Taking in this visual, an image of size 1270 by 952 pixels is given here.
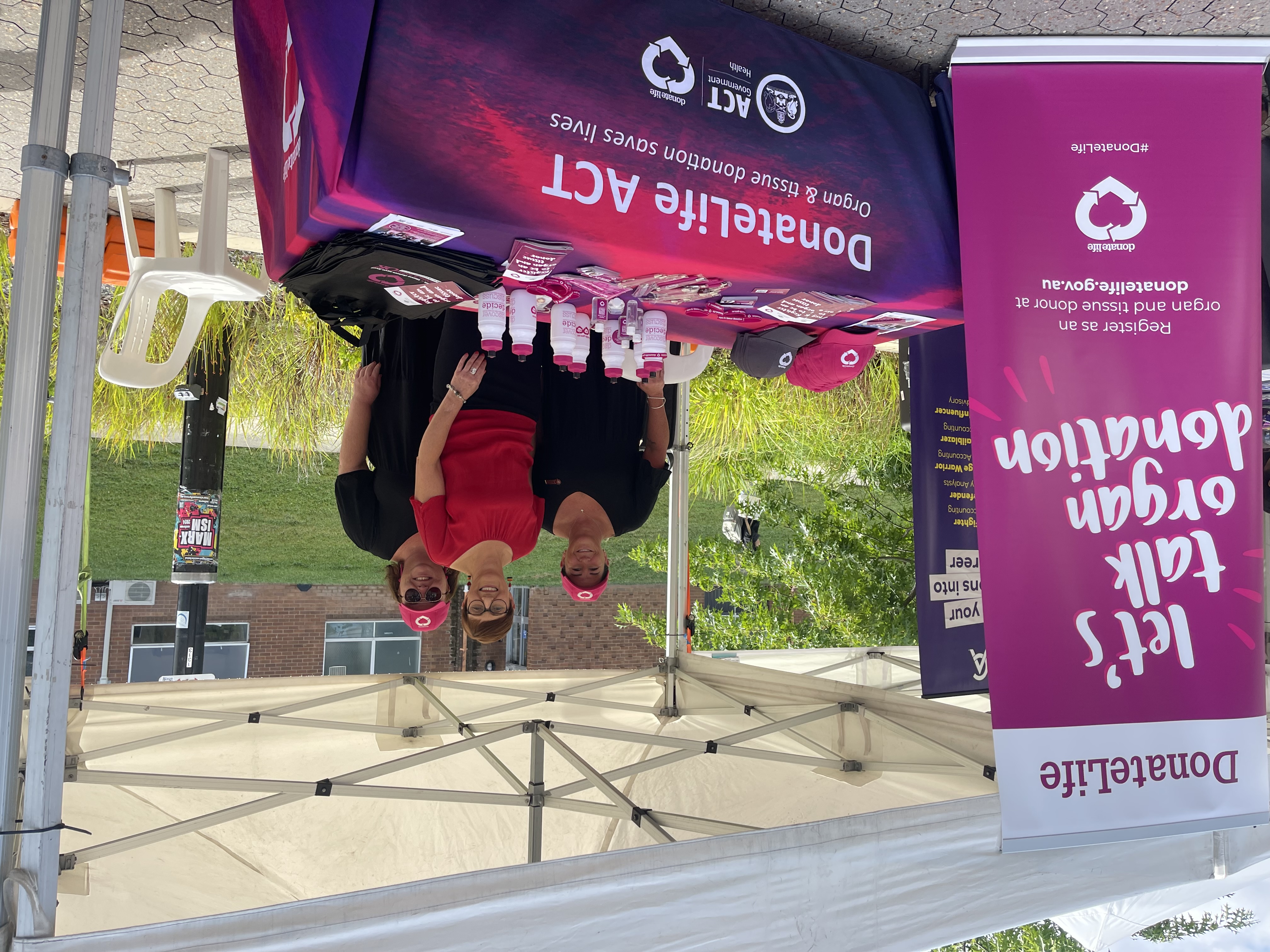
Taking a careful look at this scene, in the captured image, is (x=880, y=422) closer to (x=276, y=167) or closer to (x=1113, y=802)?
(x=1113, y=802)

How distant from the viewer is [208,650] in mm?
12742

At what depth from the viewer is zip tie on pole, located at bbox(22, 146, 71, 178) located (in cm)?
127

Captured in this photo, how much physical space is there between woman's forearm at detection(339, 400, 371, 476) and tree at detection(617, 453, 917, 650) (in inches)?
199

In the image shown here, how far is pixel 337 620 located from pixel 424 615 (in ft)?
38.4

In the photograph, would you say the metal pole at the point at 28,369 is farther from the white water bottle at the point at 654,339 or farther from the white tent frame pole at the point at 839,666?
the white tent frame pole at the point at 839,666

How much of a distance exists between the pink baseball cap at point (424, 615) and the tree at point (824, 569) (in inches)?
193

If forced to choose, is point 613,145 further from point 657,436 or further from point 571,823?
point 571,823

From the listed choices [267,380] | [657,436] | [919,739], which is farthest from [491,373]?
[267,380]

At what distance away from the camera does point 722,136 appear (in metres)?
1.80

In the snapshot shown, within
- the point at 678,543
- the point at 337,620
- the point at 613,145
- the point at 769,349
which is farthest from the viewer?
the point at 337,620

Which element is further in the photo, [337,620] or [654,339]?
[337,620]

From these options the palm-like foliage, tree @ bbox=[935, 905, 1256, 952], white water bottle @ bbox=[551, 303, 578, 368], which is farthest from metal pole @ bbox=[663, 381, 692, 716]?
tree @ bbox=[935, 905, 1256, 952]

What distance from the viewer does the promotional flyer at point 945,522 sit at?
2473mm

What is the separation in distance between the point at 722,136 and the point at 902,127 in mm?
564
